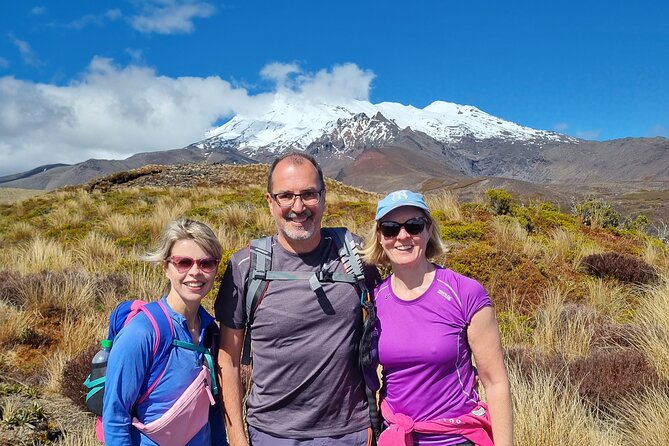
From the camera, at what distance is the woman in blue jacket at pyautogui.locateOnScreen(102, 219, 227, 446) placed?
1.96 m

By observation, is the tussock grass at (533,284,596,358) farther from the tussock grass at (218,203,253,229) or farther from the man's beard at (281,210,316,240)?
the tussock grass at (218,203,253,229)

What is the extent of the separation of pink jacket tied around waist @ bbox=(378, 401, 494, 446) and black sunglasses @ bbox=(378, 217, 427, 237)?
2.86 feet

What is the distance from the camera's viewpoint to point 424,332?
216 cm

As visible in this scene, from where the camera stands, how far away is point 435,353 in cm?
212

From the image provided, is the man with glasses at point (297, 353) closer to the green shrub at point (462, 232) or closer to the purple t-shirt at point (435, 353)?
the purple t-shirt at point (435, 353)

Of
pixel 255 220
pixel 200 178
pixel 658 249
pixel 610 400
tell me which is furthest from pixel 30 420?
pixel 200 178

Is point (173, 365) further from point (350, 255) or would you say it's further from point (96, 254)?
point (96, 254)

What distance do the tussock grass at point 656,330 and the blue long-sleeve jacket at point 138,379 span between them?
3709mm

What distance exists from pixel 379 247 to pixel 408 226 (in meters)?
0.23

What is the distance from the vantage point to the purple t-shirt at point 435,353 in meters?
2.13

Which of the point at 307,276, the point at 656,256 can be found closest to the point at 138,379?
the point at 307,276

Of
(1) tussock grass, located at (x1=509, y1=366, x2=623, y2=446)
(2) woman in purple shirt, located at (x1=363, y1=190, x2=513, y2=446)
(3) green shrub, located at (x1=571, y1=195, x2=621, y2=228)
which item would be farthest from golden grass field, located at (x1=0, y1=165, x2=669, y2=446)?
(2) woman in purple shirt, located at (x1=363, y1=190, x2=513, y2=446)

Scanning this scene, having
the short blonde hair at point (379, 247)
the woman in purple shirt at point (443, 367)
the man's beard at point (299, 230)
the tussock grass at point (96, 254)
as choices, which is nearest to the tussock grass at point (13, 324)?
the tussock grass at point (96, 254)

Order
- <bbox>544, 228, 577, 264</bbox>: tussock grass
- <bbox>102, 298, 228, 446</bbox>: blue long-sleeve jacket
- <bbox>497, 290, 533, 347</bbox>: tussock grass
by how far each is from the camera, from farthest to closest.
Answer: <bbox>544, 228, 577, 264</bbox>: tussock grass, <bbox>497, 290, 533, 347</bbox>: tussock grass, <bbox>102, 298, 228, 446</bbox>: blue long-sleeve jacket
